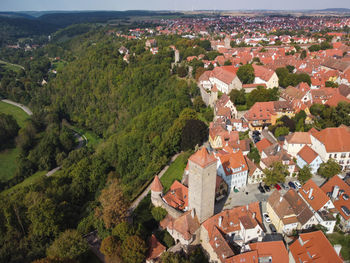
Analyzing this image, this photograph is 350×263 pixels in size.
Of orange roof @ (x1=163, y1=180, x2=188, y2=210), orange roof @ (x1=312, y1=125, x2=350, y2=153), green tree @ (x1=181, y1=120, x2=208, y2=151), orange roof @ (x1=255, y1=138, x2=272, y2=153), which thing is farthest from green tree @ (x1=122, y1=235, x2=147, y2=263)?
orange roof @ (x1=312, y1=125, x2=350, y2=153)

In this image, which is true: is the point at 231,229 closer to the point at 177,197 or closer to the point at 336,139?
the point at 177,197

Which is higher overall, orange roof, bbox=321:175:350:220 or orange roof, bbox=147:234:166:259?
orange roof, bbox=321:175:350:220

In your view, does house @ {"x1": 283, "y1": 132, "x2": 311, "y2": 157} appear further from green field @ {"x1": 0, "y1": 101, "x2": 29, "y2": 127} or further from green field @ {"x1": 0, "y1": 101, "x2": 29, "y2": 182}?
green field @ {"x1": 0, "y1": 101, "x2": 29, "y2": 127}

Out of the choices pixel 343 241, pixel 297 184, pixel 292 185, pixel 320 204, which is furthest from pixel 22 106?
pixel 343 241

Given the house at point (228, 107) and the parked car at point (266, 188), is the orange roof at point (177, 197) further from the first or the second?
the house at point (228, 107)

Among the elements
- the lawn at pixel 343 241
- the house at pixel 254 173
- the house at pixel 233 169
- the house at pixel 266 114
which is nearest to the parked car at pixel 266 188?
the house at pixel 254 173

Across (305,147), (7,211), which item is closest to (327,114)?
(305,147)

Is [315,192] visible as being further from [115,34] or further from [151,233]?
[115,34]
